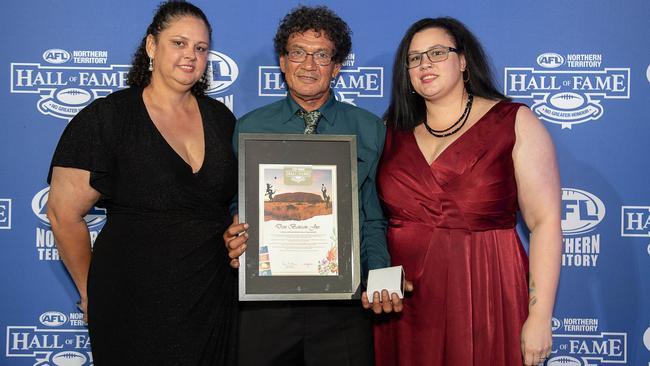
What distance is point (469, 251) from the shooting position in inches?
83.3

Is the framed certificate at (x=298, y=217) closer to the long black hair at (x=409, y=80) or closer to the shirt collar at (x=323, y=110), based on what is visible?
the shirt collar at (x=323, y=110)

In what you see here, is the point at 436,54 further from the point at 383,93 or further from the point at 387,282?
the point at 387,282

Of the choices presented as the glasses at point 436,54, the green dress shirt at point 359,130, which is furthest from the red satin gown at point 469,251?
the glasses at point 436,54

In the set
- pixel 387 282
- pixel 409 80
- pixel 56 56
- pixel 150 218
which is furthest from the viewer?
pixel 56 56

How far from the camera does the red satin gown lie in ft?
6.89

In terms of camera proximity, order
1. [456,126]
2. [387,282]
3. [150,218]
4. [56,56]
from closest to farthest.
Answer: [387,282] → [150,218] → [456,126] → [56,56]

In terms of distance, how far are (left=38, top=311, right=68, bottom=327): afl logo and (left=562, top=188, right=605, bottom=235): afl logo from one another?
2.32m

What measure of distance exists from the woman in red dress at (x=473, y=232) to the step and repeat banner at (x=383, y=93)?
2.29 feet

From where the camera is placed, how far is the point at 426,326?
216 centimetres

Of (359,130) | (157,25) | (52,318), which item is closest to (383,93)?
(359,130)

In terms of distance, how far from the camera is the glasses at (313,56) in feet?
7.44

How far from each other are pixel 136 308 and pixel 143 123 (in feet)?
2.01

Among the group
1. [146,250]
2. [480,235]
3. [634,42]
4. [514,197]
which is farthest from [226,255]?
[634,42]

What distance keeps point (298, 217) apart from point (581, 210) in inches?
59.2
